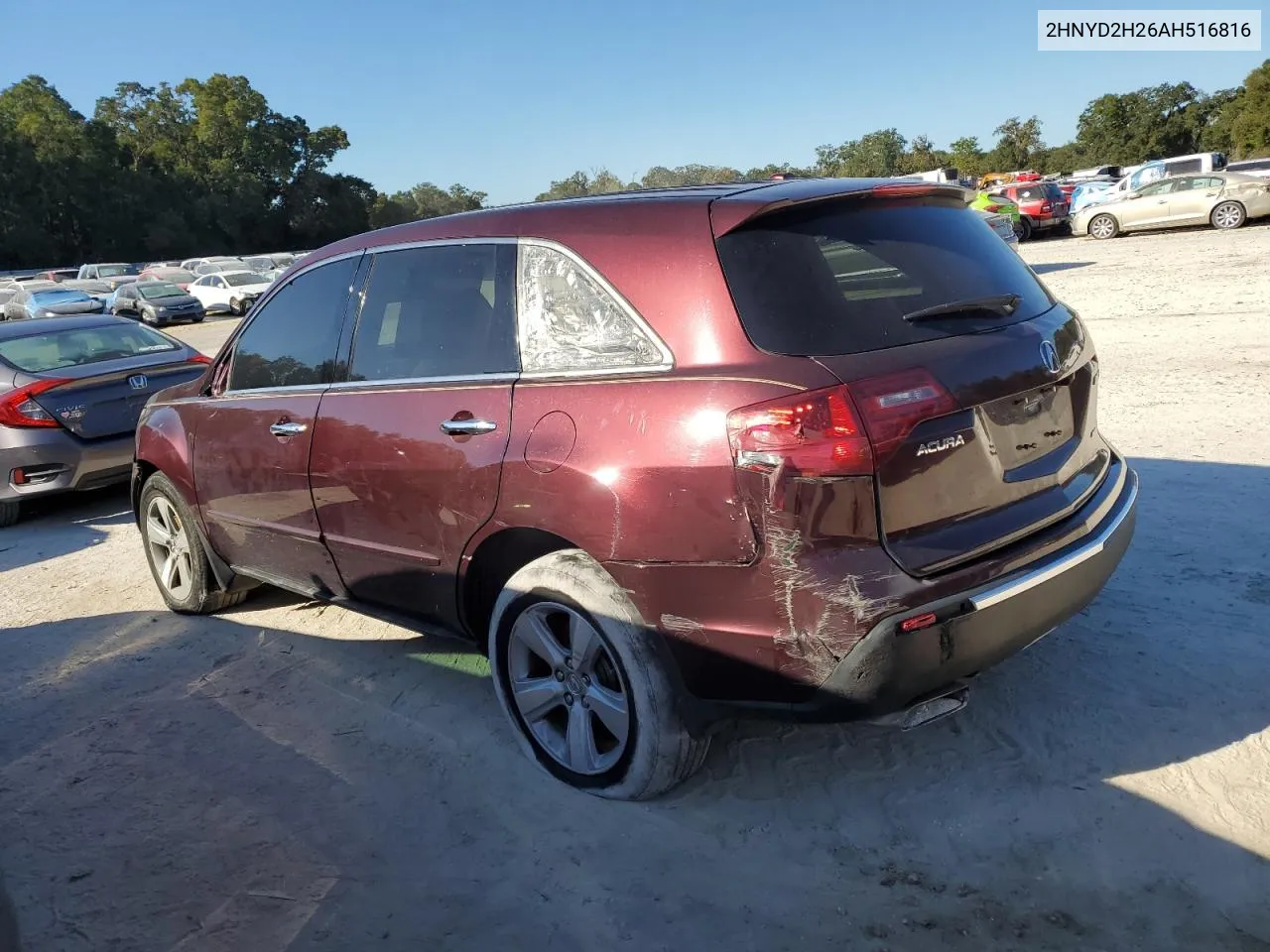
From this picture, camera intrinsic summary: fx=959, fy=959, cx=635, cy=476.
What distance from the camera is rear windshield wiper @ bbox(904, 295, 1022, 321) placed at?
9.08 feet

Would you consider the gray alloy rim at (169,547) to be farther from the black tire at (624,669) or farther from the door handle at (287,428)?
the black tire at (624,669)

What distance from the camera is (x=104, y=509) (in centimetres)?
784

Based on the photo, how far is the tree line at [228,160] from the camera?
62.4 metres

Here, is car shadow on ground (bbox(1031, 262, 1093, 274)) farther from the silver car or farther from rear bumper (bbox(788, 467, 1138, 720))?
rear bumper (bbox(788, 467, 1138, 720))

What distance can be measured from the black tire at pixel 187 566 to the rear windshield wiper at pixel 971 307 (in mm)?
3706

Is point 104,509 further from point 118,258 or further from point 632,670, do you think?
point 118,258

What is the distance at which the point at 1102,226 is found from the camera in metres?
24.7

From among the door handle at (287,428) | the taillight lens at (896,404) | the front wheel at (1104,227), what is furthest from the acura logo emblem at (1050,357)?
the front wheel at (1104,227)

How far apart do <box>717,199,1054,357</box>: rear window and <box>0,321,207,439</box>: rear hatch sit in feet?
20.0

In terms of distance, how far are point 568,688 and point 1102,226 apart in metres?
25.8

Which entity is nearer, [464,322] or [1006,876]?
[1006,876]

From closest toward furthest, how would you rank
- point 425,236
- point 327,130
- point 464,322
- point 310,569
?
point 464,322
point 425,236
point 310,569
point 327,130

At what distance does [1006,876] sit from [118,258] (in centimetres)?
7565

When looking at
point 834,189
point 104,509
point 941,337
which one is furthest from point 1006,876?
point 104,509
